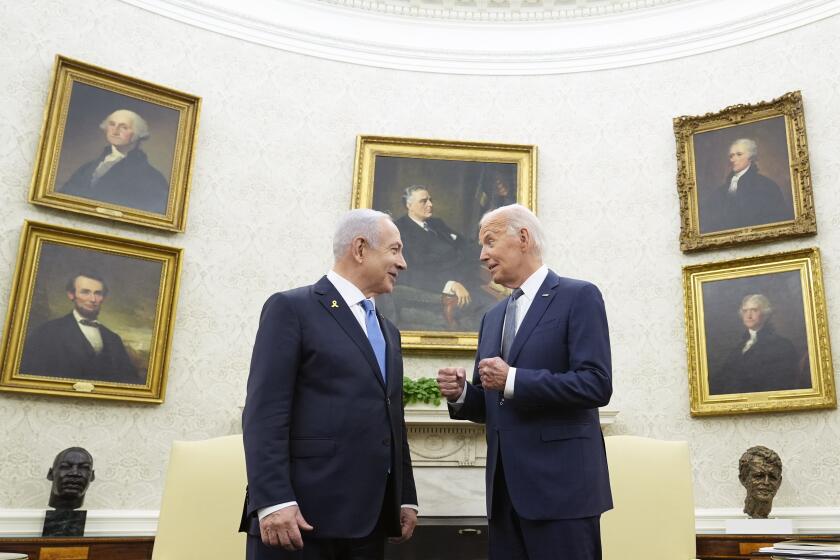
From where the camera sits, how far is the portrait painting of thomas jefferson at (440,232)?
19.7 ft

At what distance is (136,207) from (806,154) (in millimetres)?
5097

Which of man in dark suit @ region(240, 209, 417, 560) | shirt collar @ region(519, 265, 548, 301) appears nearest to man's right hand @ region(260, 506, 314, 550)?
man in dark suit @ region(240, 209, 417, 560)

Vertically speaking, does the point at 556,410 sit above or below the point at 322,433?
above

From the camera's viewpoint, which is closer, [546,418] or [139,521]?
[546,418]

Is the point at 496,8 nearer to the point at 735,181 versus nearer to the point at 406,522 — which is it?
the point at 735,181

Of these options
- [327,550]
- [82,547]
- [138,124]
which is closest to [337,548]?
[327,550]

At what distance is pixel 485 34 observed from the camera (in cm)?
691

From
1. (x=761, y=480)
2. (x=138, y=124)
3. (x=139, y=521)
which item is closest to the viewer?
(x=761, y=480)

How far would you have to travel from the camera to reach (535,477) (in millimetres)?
2457

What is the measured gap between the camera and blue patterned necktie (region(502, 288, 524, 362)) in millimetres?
2824

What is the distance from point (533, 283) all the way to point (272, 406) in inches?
44.2

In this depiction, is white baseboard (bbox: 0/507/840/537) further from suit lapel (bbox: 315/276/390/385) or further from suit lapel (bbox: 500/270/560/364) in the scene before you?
suit lapel (bbox: 500/270/560/364)

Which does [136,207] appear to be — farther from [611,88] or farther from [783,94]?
[783,94]

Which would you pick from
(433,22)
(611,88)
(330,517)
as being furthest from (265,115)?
(330,517)
